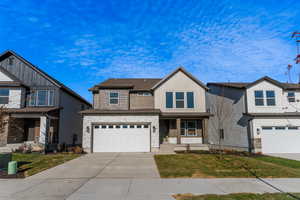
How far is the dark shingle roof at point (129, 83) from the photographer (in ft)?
63.7

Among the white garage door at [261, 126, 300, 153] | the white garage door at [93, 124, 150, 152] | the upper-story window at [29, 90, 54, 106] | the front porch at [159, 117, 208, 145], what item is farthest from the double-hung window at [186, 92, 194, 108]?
the upper-story window at [29, 90, 54, 106]

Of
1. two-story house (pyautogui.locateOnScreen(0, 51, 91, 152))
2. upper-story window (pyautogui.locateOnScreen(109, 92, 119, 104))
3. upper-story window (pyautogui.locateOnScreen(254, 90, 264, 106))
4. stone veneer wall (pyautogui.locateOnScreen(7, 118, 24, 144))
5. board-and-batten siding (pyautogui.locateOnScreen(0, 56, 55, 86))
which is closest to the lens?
two-story house (pyautogui.locateOnScreen(0, 51, 91, 152))

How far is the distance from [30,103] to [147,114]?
12059mm

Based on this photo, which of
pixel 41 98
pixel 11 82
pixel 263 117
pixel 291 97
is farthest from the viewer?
pixel 291 97

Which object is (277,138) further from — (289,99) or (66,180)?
(66,180)

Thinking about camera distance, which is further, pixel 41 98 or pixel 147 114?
pixel 41 98

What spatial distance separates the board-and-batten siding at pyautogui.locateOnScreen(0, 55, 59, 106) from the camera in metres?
19.3

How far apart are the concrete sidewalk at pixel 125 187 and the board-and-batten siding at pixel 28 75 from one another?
13100 millimetres

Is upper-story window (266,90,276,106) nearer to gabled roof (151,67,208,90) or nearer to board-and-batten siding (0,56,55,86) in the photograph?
gabled roof (151,67,208,90)

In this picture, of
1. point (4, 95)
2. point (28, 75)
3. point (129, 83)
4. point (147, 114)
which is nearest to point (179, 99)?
point (147, 114)

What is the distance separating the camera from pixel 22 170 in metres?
9.87

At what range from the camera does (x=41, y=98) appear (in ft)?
62.7

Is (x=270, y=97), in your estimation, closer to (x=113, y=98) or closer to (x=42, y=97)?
(x=113, y=98)

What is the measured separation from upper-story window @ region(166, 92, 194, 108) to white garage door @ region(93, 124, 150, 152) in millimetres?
3984
